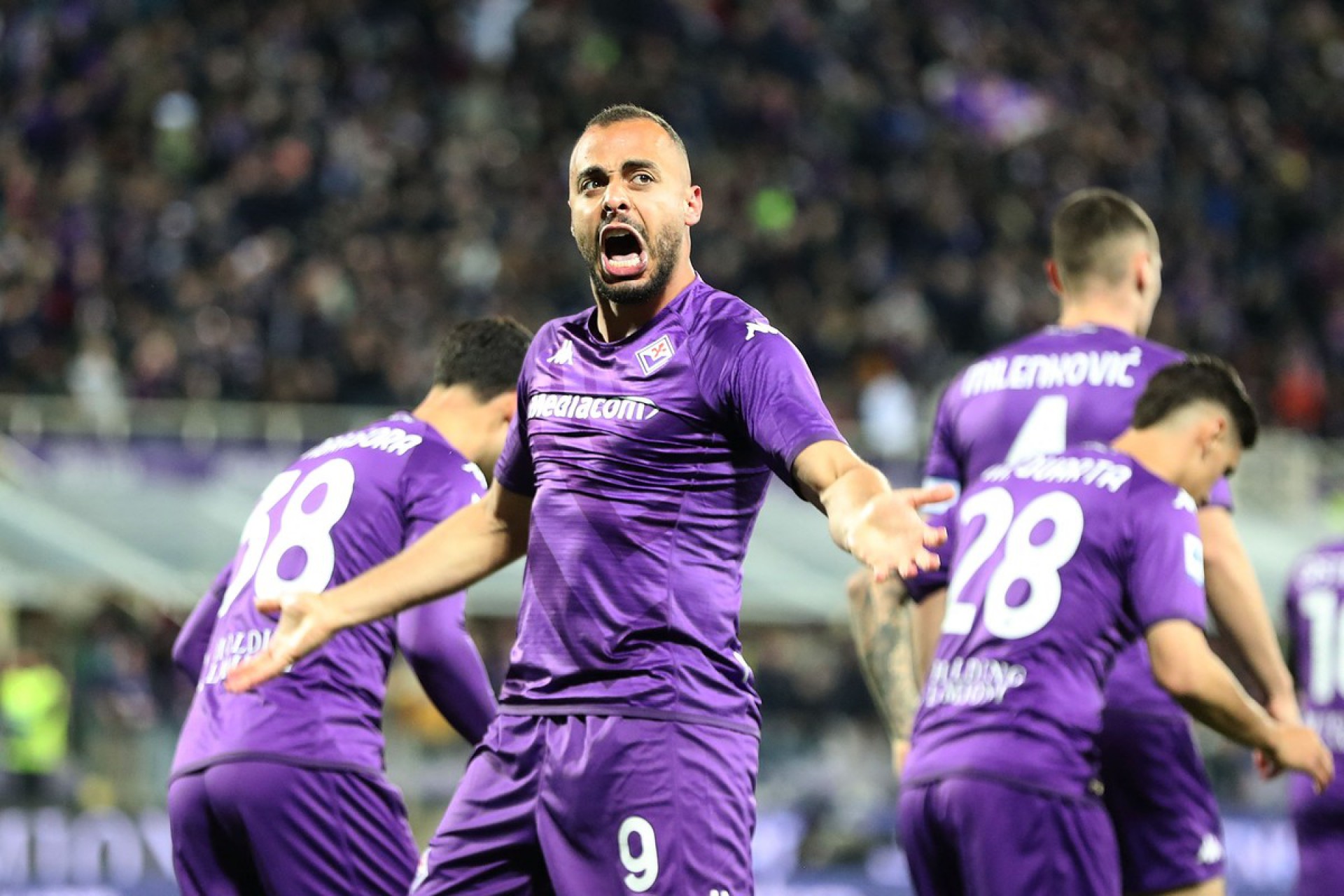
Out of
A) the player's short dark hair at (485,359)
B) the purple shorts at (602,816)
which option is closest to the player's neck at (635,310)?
the purple shorts at (602,816)

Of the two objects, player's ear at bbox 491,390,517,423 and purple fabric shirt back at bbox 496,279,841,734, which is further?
player's ear at bbox 491,390,517,423

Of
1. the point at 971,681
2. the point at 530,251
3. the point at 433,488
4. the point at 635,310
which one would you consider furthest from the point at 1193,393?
the point at 530,251

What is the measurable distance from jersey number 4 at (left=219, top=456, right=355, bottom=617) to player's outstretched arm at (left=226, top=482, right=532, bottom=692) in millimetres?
856

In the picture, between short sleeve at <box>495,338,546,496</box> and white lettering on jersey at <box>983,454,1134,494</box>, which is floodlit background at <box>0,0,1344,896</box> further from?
short sleeve at <box>495,338,546,496</box>

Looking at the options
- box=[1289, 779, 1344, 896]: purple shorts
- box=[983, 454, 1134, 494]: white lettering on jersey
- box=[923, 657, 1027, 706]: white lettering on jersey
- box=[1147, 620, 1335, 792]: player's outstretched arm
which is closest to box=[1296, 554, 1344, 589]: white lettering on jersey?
box=[1289, 779, 1344, 896]: purple shorts

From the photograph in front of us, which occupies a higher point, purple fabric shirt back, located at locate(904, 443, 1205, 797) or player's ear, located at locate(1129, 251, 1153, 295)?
player's ear, located at locate(1129, 251, 1153, 295)

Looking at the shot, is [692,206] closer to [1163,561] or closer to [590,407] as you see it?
[590,407]

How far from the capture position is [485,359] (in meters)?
6.49

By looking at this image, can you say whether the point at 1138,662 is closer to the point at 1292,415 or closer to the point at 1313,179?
the point at 1292,415

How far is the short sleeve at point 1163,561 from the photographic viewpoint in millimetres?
5441

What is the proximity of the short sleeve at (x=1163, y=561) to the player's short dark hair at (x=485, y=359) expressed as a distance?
77.6 inches

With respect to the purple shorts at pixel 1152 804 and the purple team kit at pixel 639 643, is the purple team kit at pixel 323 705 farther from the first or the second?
the purple shorts at pixel 1152 804

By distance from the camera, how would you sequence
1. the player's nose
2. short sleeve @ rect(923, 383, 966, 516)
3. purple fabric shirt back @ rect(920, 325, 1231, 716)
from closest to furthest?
1. the player's nose
2. purple fabric shirt back @ rect(920, 325, 1231, 716)
3. short sleeve @ rect(923, 383, 966, 516)

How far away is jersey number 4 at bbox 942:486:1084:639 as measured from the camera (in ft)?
18.3
